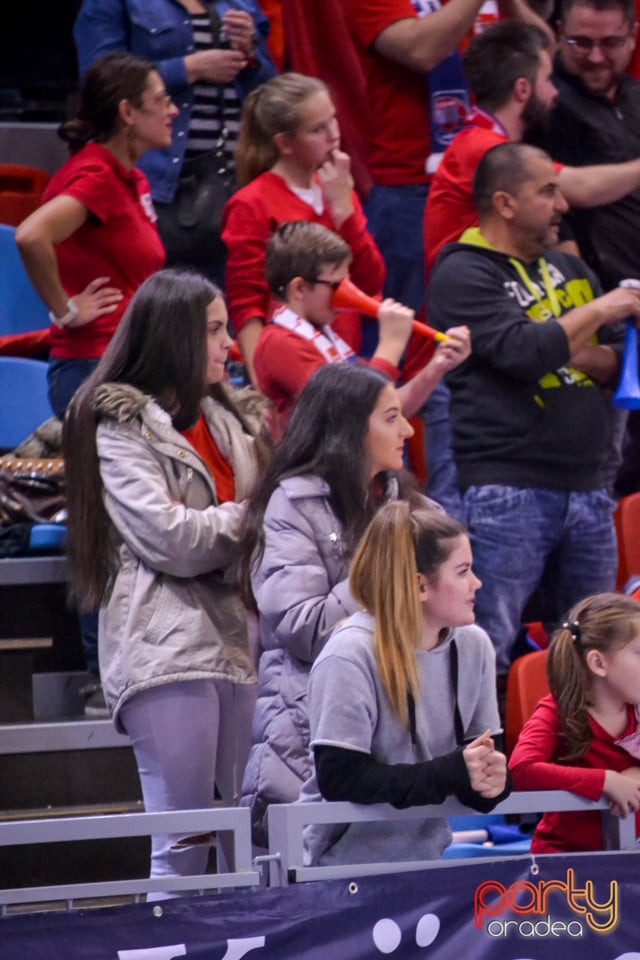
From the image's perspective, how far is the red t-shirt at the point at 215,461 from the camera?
3.65 m

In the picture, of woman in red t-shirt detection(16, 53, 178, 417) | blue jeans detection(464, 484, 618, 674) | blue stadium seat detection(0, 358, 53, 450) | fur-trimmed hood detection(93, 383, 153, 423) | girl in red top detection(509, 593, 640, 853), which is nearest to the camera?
girl in red top detection(509, 593, 640, 853)

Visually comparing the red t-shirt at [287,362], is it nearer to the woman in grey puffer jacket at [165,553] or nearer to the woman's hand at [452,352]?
the woman's hand at [452,352]

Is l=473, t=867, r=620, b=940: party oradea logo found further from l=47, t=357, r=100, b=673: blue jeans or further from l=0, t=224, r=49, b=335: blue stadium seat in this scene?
l=0, t=224, r=49, b=335: blue stadium seat

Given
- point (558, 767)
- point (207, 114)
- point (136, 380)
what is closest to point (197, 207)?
point (207, 114)

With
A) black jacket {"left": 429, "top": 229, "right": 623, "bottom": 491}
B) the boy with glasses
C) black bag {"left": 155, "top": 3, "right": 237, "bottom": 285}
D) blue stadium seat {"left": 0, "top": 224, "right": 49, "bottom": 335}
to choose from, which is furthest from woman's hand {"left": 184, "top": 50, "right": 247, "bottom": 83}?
the boy with glasses

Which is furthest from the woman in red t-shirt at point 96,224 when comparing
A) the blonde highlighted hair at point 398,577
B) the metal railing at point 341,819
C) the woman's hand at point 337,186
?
the metal railing at point 341,819

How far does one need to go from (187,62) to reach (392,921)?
351cm

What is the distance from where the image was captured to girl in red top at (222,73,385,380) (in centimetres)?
464

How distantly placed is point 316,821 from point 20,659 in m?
1.95

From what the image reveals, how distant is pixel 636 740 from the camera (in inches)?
124

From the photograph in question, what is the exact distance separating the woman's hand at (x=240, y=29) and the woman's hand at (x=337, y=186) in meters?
0.95

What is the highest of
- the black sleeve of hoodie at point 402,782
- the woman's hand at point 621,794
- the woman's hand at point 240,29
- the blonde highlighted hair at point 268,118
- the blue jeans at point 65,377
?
the woman's hand at point 240,29

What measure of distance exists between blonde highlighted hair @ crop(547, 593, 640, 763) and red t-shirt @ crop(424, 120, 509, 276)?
185cm

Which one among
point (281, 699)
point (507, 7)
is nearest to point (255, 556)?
point (281, 699)
